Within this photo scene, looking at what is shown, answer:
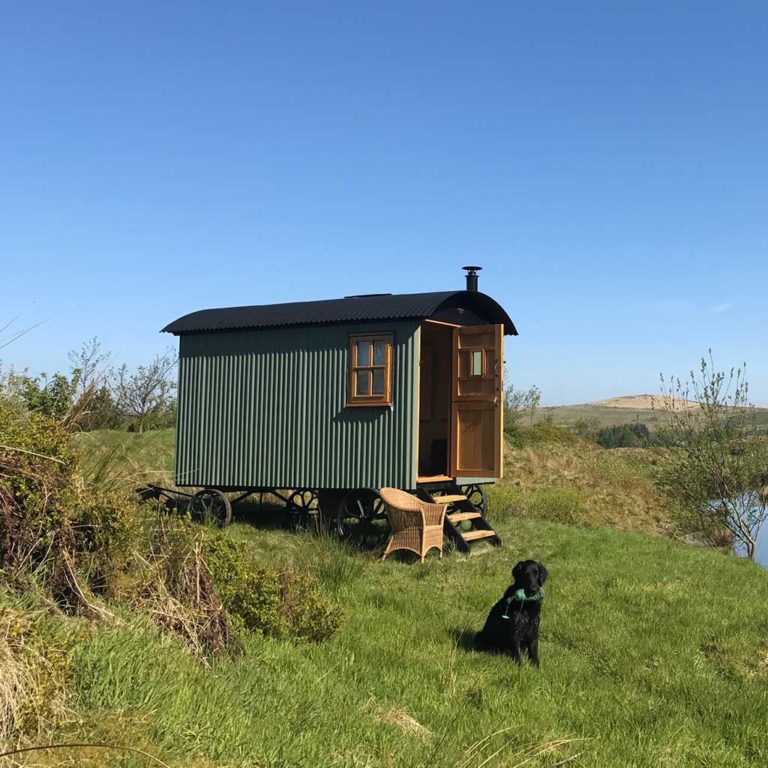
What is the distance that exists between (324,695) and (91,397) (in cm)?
235

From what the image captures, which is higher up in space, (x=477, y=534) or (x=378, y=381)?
(x=378, y=381)

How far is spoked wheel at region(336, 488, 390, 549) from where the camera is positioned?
11422 mm

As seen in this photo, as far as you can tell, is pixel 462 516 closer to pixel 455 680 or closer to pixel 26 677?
pixel 455 680

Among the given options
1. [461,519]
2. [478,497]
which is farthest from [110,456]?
[478,497]

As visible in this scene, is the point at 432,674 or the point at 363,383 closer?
the point at 432,674

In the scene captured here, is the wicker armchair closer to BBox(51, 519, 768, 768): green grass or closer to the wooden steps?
BBox(51, 519, 768, 768): green grass

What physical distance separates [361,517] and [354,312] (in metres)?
3.06

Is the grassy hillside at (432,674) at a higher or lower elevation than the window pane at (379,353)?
lower

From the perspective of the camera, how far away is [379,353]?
11.3m

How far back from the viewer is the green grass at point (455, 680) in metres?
3.34

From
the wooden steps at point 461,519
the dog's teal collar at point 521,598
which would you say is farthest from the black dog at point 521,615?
the wooden steps at point 461,519

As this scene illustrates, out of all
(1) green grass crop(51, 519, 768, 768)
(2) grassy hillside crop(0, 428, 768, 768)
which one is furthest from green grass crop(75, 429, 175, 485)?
(1) green grass crop(51, 519, 768, 768)

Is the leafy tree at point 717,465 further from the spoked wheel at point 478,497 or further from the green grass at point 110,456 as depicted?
the green grass at point 110,456

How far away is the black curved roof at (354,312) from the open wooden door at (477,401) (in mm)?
558
